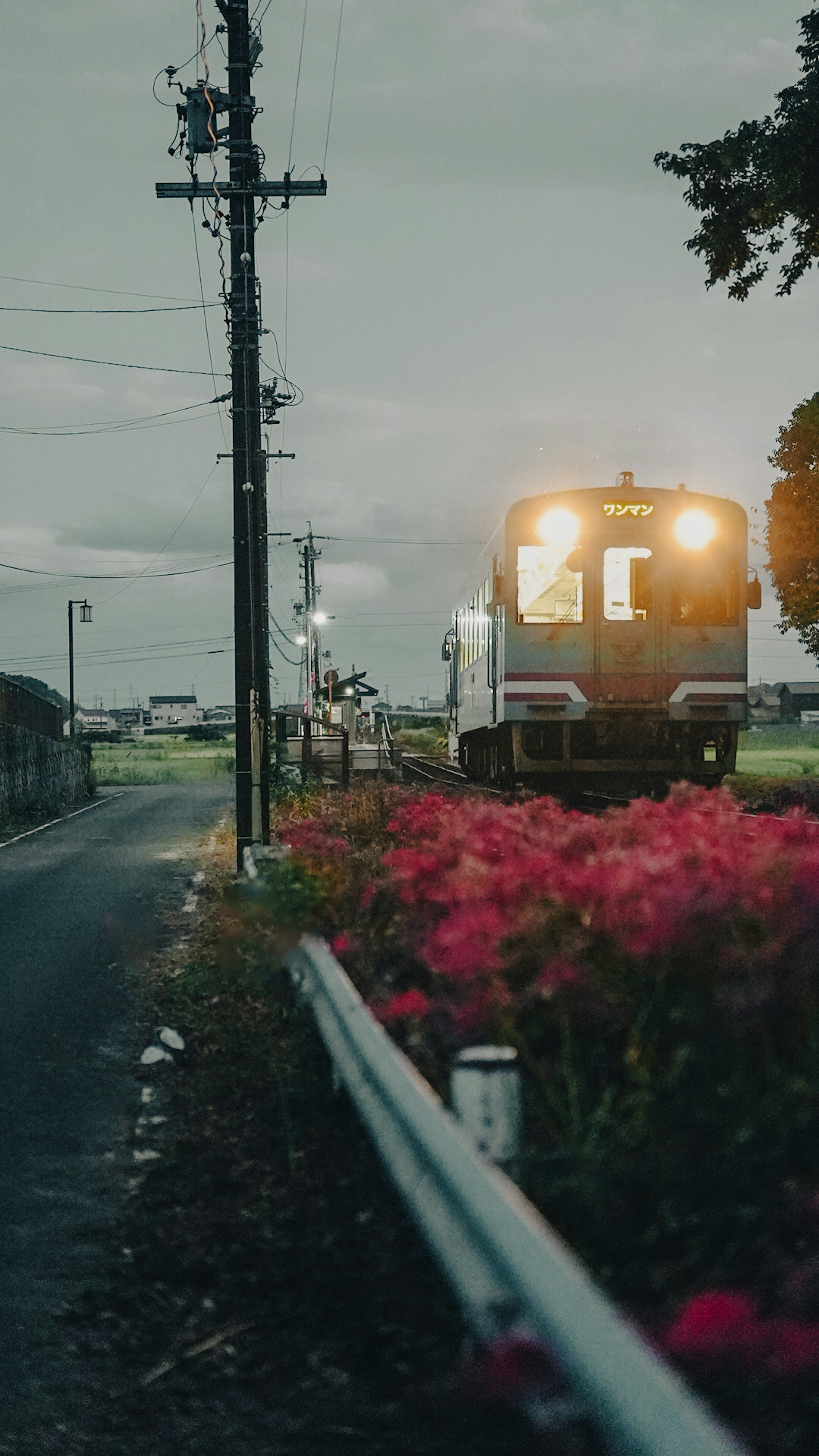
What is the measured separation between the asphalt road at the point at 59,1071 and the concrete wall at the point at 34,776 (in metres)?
12.7

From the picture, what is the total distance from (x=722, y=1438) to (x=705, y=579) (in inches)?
644

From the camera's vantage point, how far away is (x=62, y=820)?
29.8 meters

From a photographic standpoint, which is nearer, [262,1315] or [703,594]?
[262,1315]

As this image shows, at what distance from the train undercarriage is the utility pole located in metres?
3.56

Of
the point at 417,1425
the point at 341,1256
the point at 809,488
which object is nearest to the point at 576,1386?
the point at 417,1425

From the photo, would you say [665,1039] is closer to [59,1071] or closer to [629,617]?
[59,1071]

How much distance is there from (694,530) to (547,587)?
2.12 meters

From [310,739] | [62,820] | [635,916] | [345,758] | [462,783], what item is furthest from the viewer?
[62,820]

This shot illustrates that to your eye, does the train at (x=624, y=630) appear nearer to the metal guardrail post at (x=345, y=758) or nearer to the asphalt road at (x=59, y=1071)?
the asphalt road at (x=59, y=1071)

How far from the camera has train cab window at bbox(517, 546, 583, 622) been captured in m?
17.6

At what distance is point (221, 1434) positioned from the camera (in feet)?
10.1

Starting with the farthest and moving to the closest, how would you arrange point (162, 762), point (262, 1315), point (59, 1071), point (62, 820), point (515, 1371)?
point (162, 762) < point (62, 820) < point (59, 1071) < point (262, 1315) < point (515, 1371)

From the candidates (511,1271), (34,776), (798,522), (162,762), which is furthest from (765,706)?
(511,1271)

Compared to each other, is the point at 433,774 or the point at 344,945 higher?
the point at 344,945
